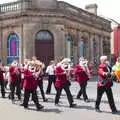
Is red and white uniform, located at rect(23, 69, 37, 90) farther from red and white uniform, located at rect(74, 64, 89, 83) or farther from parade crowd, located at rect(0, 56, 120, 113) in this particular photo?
red and white uniform, located at rect(74, 64, 89, 83)

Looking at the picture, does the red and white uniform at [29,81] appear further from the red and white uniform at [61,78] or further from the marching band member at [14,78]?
the marching band member at [14,78]

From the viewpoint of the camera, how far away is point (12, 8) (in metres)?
28.9

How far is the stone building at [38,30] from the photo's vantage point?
2761 centimetres

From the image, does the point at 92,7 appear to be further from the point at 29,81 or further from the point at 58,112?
the point at 58,112

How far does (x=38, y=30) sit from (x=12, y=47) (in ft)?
8.87

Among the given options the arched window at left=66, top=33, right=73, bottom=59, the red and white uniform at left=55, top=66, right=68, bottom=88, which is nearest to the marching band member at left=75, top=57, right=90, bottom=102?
the red and white uniform at left=55, top=66, right=68, bottom=88

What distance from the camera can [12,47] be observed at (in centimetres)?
2894

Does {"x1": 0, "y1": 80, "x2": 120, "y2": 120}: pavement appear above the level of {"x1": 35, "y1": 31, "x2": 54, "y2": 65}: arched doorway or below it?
below

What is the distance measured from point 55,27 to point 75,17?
302 centimetres

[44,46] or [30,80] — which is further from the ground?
[44,46]

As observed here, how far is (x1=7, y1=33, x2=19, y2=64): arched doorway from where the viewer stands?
93.8 ft

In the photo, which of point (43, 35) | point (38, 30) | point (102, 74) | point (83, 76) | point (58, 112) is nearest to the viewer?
point (102, 74)

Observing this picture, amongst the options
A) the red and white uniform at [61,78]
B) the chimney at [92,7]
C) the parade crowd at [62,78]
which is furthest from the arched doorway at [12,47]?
the red and white uniform at [61,78]

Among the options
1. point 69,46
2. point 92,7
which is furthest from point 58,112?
point 92,7
